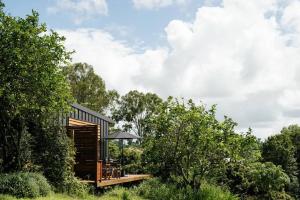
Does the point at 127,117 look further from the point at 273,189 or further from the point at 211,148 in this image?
the point at 211,148

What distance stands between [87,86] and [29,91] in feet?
86.8

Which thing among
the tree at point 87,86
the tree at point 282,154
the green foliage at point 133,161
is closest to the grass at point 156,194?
the green foliage at point 133,161

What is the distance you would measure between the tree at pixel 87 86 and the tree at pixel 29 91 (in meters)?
23.7

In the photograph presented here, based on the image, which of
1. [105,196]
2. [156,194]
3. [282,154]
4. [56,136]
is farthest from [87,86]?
[156,194]

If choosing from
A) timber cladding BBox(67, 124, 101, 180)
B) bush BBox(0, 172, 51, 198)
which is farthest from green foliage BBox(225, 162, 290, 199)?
bush BBox(0, 172, 51, 198)

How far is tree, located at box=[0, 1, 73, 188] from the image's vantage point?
45.3 feet

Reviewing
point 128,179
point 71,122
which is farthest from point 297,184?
point 71,122

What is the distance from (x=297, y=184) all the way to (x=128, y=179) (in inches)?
642

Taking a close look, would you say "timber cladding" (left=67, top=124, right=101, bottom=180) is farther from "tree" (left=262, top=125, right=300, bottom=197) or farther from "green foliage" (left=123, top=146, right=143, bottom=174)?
"tree" (left=262, top=125, right=300, bottom=197)

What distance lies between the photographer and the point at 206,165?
51.0 ft

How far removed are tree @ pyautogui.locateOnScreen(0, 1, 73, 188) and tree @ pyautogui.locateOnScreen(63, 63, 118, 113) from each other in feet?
77.6

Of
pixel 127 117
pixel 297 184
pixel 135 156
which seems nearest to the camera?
pixel 135 156

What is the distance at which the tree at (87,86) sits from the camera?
40.7m

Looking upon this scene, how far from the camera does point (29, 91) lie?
1427 cm
